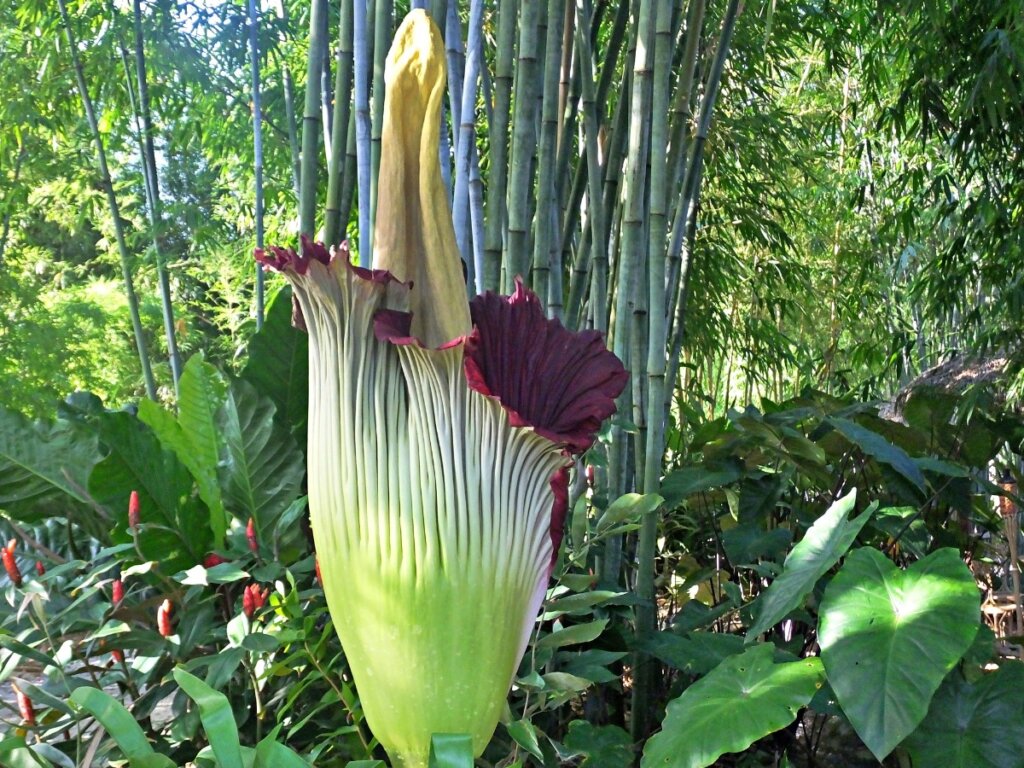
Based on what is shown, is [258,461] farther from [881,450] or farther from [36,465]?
[881,450]

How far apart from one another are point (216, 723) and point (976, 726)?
0.84 meters

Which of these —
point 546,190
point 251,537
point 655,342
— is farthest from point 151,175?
point 251,537

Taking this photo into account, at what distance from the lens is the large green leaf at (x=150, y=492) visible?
979 mm

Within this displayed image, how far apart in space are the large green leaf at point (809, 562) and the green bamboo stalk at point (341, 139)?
64 centimetres

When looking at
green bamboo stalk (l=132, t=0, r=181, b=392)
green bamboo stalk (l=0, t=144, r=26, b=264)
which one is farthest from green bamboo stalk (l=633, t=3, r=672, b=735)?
green bamboo stalk (l=0, t=144, r=26, b=264)

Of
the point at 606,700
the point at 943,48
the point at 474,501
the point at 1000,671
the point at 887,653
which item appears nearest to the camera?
the point at 474,501

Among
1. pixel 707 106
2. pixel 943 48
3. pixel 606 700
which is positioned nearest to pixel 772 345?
pixel 943 48

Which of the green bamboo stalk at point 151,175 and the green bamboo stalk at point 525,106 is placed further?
the green bamboo stalk at point 151,175

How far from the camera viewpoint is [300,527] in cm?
104

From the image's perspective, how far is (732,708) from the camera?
37.7 inches

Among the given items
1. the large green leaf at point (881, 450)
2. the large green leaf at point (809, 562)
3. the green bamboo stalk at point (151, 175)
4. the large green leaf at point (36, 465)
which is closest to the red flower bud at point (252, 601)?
the large green leaf at point (36, 465)

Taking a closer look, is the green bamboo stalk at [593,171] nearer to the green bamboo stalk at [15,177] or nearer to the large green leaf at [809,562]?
the large green leaf at [809,562]

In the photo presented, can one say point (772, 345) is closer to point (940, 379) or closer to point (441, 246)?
point (940, 379)

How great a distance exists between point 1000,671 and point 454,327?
0.81 metres
